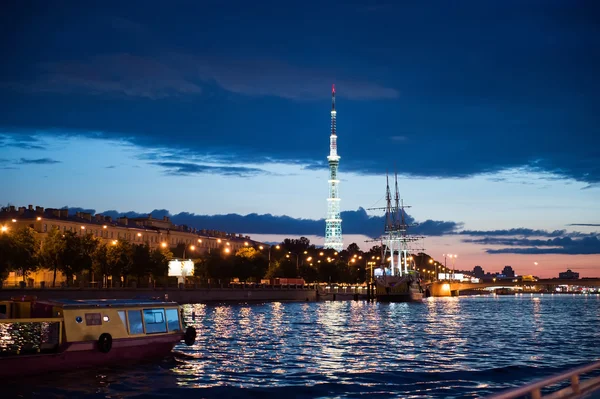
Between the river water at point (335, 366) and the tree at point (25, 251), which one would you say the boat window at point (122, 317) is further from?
the tree at point (25, 251)

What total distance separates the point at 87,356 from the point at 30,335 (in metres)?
10.5

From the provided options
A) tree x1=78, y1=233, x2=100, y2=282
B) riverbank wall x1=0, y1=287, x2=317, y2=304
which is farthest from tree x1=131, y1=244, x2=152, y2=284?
tree x1=78, y1=233, x2=100, y2=282

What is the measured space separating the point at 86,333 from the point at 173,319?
7.04 metres

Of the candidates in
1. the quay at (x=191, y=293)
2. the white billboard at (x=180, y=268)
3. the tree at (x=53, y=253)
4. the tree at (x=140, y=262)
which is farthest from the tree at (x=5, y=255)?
the white billboard at (x=180, y=268)

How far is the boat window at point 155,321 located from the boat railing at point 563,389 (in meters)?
30.0

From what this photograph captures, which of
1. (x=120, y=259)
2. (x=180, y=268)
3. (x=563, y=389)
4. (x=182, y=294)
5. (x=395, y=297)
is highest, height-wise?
(x=120, y=259)

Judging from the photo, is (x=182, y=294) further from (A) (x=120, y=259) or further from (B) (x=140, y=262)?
(A) (x=120, y=259)

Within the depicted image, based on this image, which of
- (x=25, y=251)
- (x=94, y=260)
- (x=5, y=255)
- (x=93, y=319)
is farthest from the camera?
(x=94, y=260)

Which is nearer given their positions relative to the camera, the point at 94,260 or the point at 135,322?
the point at 135,322

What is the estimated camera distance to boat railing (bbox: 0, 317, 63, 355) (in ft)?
121

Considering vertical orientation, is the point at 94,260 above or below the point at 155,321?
above

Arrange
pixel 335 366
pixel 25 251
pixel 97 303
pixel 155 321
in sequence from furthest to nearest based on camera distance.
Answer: pixel 25 251 < pixel 155 321 < pixel 97 303 < pixel 335 366

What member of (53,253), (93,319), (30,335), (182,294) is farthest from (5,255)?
(93,319)

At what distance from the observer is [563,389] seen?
16.6 meters
